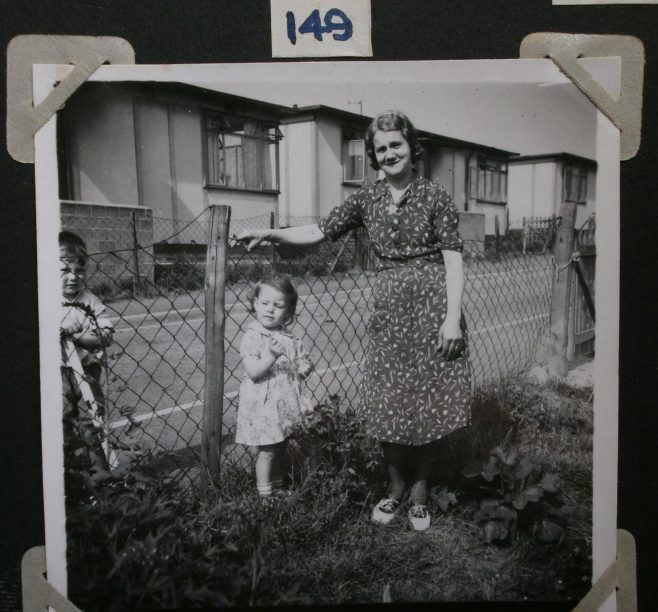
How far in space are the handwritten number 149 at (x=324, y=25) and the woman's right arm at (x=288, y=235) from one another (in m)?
0.35

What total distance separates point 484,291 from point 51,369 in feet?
3.09

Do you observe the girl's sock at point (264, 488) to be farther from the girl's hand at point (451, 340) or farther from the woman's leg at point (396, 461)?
the girl's hand at point (451, 340)

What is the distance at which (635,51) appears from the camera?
968 millimetres

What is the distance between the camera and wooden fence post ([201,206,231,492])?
3.23 ft

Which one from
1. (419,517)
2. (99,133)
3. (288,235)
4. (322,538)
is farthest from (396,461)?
(99,133)

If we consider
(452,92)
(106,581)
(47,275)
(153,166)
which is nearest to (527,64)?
(452,92)

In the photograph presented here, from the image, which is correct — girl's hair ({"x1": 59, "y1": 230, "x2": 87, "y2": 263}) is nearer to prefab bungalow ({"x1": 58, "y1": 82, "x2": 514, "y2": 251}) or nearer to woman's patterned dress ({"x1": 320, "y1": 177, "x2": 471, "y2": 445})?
prefab bungalow ({"x1": 58, "y1": 82, "x2": 514, "y2": 251})

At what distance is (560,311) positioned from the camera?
4.38 feet

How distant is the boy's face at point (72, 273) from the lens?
0.97 m

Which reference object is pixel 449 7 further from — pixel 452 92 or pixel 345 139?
pixel 345 139

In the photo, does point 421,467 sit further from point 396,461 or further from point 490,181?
point 490,181

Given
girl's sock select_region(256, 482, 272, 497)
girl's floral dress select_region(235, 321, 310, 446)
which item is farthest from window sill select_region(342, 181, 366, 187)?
girl's sock select_region(256, 482, 272, 497)

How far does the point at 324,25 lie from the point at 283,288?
0.49 metres

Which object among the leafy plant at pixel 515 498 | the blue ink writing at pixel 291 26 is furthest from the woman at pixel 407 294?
the blue ink writing at pixel 291 26
